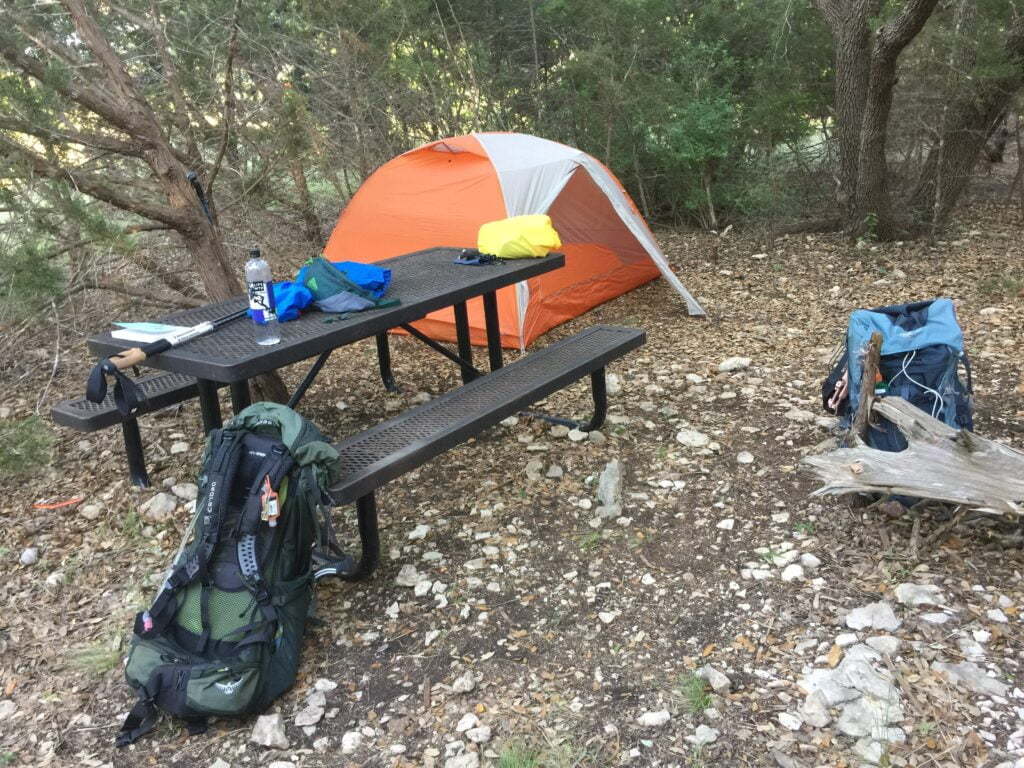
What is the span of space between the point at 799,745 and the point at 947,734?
386mm

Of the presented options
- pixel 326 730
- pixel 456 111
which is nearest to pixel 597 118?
pixel 456 111

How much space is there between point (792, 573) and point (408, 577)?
4.59 feet

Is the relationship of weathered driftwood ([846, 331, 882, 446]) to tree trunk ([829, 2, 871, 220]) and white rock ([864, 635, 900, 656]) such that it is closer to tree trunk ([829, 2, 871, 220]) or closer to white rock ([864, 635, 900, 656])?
white rock ([864, 635, 900, 656])

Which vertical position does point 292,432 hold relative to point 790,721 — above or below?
above

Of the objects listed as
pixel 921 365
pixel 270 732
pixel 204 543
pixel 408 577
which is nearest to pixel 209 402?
pixel 204 543

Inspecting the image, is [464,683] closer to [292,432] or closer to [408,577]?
[408,577]

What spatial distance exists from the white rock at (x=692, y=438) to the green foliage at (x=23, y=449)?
3.14m

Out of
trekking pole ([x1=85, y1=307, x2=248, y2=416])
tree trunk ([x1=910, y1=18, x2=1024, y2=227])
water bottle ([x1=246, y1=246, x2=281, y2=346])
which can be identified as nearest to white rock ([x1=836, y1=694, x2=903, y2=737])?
water bottle ([x1=246, y1=246, x2=281, y2=346])

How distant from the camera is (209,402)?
3.46 meters

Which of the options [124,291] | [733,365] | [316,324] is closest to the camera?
[316,324]

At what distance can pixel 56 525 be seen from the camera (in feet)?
11.7

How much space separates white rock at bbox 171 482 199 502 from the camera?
371cm

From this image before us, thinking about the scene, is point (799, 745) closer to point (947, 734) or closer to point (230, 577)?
point (947, 734)

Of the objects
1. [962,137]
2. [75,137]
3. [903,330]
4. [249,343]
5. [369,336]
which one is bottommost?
[903,330]
